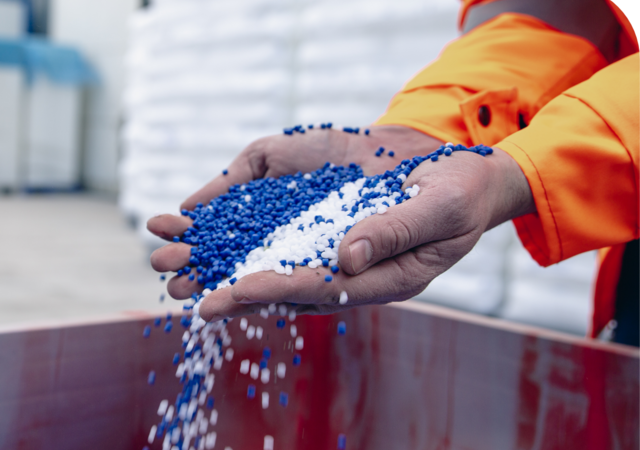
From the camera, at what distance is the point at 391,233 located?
472 mm

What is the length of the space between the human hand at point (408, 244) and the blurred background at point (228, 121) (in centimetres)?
65

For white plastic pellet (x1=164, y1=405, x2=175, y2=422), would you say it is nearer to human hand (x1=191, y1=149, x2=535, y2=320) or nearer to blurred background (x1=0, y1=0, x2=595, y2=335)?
human hand (x1=191, y1=149, x2=535, y2=320)

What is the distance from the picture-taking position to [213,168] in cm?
210

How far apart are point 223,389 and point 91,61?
438cm

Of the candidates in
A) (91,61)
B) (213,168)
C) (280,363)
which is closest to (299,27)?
(213,168)

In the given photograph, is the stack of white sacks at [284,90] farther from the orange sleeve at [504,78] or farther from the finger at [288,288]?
the finger at [288,288]

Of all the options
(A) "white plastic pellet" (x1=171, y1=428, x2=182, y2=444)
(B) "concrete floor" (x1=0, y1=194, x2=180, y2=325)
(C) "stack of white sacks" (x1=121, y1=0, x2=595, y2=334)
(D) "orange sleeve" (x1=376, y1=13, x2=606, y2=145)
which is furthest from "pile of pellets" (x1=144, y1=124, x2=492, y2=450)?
(C) "stack of white sacks" (x1=121, y1=0, x2=595, y2=334)

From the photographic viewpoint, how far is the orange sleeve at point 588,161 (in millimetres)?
538

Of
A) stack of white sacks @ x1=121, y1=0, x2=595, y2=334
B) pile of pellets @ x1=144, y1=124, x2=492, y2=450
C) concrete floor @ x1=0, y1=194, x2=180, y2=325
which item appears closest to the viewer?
pile of pellets @ x1=144, y1=124, x2=492, y2=450

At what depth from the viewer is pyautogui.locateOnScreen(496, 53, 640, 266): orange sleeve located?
0.54 m

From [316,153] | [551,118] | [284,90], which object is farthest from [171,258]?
[284,90]

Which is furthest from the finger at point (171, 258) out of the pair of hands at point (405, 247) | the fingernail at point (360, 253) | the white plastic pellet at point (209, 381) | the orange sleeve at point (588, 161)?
the orange sleeve at point (588, 161)

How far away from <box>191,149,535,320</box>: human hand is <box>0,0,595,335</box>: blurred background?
25.7 inches

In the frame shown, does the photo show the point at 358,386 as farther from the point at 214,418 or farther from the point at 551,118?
the point at 551,118
